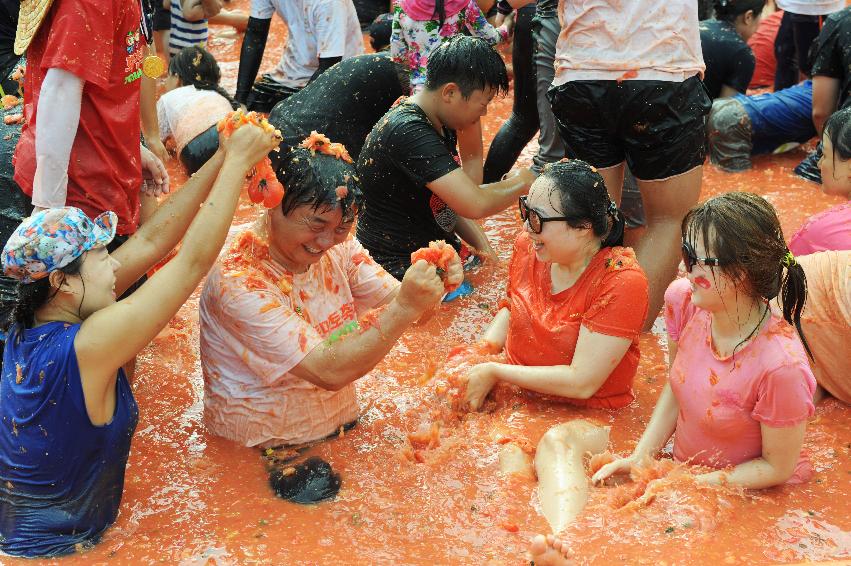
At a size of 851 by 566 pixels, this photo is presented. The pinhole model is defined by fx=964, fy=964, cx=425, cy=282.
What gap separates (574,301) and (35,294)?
6.20 ft

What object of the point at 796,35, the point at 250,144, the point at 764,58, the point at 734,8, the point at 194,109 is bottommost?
the point at 764,58

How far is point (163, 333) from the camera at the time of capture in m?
4.80

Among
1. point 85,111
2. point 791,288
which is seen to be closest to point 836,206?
point 791,288

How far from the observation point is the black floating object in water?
3.39m

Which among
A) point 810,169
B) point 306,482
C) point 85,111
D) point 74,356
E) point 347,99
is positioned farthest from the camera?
point 810,169

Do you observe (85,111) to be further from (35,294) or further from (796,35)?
(796,35)

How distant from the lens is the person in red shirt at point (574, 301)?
3543mm

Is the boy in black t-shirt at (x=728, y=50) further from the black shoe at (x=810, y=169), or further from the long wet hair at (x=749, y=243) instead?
the long wet hair at (x=749, y=243)

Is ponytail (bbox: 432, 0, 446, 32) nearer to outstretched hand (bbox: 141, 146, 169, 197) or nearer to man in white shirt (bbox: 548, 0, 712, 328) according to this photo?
man in white shirt (bbox: 548, 0, 712, 328)

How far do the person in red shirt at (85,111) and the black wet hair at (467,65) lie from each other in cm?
147

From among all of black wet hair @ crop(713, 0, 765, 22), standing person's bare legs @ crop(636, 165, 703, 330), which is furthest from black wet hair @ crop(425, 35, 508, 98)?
black wet hair @ crop(713, 0, 765, 22)

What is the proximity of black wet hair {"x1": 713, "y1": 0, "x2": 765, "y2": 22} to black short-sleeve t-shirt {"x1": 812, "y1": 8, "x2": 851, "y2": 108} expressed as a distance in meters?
0.85

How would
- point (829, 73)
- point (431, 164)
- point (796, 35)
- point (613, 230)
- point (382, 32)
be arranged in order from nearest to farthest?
point (613, 230) → point (431, 164) → point (829, 73) → point (796, 35) → point (382, 32)

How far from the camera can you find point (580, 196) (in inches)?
139
